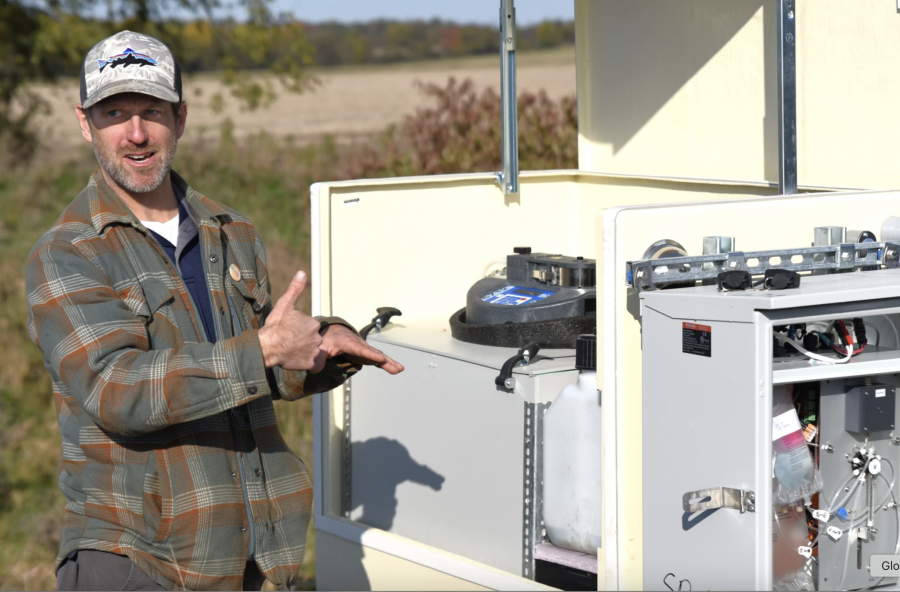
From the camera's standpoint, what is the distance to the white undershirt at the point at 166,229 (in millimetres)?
2686

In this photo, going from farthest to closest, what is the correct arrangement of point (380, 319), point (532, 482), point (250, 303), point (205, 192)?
point (205, 192) → point (380, 319) → point (532, 482) → point (250, 303)

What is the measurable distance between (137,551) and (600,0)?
11.3ft

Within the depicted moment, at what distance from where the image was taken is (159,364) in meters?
2.27

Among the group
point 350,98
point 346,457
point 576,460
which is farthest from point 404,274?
point 350,98

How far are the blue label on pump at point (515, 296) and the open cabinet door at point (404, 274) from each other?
246 millimetres

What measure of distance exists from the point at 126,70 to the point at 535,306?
5.29 feet

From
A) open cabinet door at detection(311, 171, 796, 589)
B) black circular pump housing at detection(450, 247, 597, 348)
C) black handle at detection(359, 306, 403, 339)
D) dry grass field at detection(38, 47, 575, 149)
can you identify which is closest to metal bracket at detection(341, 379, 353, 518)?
open cabinet door at detection(311, 171, 796, 589)

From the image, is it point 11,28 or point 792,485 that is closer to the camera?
point 792,485

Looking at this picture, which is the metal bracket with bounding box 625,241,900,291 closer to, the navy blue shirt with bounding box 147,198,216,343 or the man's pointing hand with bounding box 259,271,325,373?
the man's pointing hand with bounding box 259,271,325,373

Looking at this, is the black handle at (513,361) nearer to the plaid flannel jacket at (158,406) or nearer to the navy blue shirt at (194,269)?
the plaid flannel jacket at (158,406)

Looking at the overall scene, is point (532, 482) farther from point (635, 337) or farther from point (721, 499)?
point (721, 499)

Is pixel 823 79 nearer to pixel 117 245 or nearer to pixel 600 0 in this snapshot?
pixel 600 0

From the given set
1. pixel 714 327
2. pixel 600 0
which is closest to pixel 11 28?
pixel 600 0

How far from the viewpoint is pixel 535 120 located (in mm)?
9141
